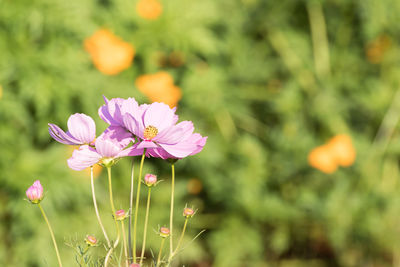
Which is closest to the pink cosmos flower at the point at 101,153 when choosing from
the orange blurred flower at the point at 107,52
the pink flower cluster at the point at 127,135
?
the pink flower cluster at the point at 127,135

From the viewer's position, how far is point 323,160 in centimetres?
232

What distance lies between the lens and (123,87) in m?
2.17

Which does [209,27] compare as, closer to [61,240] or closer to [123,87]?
[123,87]

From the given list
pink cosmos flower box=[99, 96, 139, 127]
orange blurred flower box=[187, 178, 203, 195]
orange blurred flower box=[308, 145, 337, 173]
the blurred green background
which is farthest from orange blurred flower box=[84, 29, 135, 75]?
pink cosmos flower box=[99, 96, 139, 127]

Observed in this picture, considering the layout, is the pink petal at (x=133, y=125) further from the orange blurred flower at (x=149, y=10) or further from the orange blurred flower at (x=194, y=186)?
the orange blurred flower at (x=194, y=186)

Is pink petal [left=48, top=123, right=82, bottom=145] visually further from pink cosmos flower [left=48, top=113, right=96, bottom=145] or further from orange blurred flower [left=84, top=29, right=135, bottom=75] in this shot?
orange blurred flower [left=84, top=29, right=135, bottom=75]

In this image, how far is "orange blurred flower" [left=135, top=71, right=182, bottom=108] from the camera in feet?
7.14

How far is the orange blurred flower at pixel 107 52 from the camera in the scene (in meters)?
2.08

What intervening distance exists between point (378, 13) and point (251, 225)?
1.20 meters

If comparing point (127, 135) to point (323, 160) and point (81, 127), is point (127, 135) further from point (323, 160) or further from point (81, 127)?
point (323, 160)

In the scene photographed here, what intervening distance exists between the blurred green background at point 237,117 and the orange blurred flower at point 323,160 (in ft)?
0.29

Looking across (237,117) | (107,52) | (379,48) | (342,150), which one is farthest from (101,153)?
(379,48)

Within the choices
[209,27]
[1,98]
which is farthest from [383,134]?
[1,98]

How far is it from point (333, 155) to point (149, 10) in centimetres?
104
